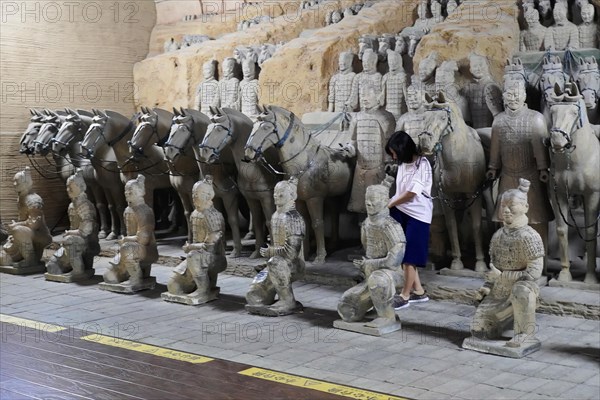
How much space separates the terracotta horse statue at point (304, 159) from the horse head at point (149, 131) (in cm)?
210

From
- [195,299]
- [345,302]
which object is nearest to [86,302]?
[195,299]

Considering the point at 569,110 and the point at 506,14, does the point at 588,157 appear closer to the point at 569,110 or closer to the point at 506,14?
the point at 569,110

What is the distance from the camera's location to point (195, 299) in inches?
332

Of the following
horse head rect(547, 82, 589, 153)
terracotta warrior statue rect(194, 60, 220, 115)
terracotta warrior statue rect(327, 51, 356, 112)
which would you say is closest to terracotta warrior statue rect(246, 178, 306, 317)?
horse head rect(547, 82, 589, 153)

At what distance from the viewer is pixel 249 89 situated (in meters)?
13.5

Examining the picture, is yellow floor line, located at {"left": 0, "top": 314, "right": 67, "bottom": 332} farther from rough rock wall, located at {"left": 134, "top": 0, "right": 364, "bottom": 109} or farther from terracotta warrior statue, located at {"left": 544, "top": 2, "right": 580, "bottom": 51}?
rough rock wall, located at {"left": 134, "top": 0, "right": 364, "bottom": 109}

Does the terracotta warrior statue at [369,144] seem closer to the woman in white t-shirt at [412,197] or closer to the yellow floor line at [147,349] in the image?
the woman in white t-shirt at [412,197]

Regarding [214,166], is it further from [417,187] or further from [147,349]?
[147,349]

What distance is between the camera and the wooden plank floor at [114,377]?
562cm

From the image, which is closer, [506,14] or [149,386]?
[149,386]

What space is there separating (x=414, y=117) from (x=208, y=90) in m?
6.03

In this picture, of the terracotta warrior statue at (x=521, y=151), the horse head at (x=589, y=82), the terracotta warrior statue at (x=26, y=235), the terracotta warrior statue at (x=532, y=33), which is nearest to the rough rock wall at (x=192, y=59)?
the terracotta warrior statue at (x=532, y=33)

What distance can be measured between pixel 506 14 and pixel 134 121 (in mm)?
5664

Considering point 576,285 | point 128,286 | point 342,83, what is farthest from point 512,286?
point 342,83
